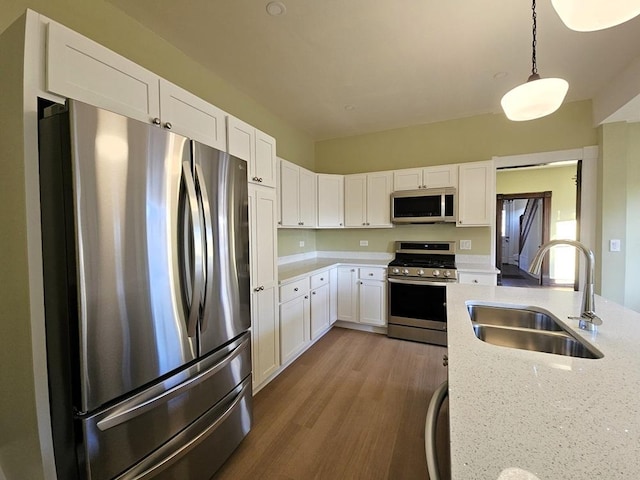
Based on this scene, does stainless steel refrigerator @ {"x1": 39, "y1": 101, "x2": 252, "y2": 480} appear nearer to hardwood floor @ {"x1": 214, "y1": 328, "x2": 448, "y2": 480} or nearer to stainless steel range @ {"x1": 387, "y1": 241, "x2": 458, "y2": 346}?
hardwood floor @ {"x1": 214, "y1": 328, "x2": 448, "y2": 480}

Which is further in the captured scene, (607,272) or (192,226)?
(607,272)

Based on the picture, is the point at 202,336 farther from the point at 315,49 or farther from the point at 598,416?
the point at 315,49

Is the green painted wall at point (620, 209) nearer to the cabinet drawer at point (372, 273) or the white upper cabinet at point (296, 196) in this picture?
the cabinet drawer at point (372, 273)

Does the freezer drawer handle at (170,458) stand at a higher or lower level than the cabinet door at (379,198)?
lower

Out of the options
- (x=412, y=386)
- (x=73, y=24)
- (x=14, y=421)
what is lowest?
(x=412, y=386)

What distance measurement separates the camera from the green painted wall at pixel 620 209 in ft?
9.29

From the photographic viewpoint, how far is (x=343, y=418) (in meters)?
1.99

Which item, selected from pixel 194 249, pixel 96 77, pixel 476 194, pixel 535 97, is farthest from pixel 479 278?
pixel 96 77

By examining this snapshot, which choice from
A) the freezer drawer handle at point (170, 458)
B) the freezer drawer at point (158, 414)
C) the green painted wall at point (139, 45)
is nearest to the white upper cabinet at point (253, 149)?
the green painted wall at point (139, 45)

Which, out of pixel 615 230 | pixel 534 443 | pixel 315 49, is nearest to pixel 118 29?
pixel 315 49

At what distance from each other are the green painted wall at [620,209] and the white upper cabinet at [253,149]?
3524 millimetres

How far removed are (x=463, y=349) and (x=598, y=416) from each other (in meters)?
0.39

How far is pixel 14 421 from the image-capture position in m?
1.12

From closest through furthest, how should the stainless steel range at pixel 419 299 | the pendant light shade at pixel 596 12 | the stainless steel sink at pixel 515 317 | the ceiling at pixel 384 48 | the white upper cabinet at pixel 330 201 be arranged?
the pendant light shade at pixel 596 12 → the stainless steel sink at pixel 515 317 → the ceiling at pixel 384 48 → the stainless steel range at pixel 419 299 → the white upper cabinet at pixel 330 201
